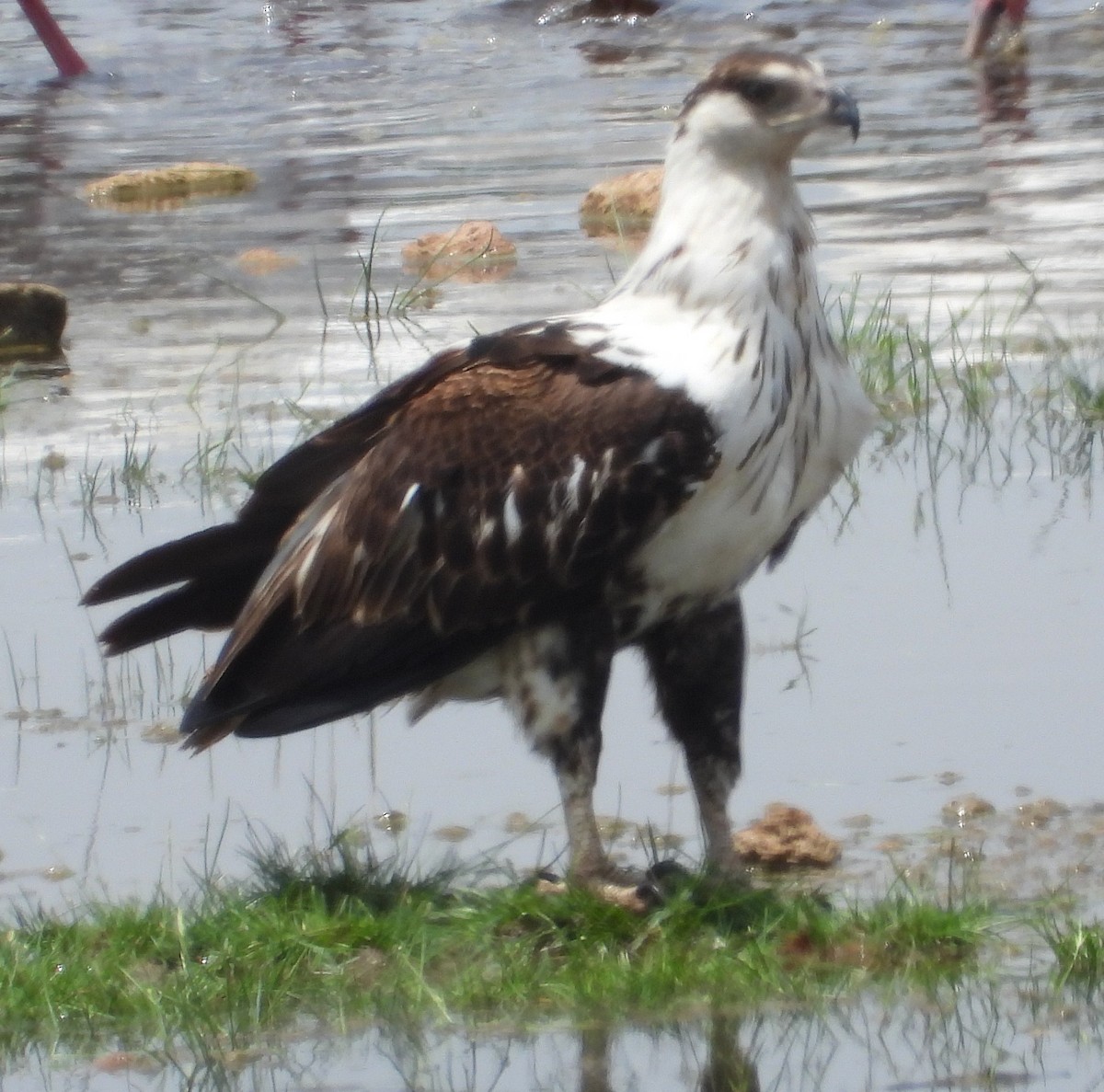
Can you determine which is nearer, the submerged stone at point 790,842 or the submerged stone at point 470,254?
the submerged stone at point 790,842

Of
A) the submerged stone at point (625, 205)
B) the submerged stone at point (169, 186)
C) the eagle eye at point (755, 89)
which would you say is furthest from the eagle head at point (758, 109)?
the submerged stone at point (169, 186)

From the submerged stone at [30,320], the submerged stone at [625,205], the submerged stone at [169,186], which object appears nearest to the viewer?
the submerged stone at [30,320]

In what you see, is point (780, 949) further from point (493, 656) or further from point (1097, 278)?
point (1097, 278)

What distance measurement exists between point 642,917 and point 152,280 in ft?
22.7

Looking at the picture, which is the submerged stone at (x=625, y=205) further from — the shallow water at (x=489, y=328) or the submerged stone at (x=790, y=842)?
the submerged stone at (x=790, y=842)

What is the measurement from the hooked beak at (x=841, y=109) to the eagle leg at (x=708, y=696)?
3.14 ft

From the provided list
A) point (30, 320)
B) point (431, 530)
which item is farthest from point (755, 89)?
point (30, 320)

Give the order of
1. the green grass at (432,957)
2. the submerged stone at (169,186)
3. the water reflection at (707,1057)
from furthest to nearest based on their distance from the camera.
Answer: the submerged stone at (169,186)
the green grass at (432,957)
the water reflection at (707,1057)

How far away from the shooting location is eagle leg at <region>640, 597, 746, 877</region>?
5340mm

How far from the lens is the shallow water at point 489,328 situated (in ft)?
18.8

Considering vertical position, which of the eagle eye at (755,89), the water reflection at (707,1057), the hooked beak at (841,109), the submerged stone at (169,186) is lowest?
the submerged stone at (169,186)

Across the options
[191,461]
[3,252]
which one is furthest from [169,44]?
[191,461]

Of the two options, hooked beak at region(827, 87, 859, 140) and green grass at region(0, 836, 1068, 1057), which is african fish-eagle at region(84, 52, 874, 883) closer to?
hooked beak at region(827, 87, 859, 140)

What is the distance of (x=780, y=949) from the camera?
470 cm
